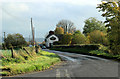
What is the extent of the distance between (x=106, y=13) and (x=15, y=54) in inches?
630

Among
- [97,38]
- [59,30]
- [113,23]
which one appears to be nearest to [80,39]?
[97,38]

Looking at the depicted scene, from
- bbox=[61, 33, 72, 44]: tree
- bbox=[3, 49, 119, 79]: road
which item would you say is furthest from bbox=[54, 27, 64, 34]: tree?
bbox=[3, 49, 119, 79]: road

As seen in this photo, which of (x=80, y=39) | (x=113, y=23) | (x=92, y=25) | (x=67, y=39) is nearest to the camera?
(x=113, y=23)

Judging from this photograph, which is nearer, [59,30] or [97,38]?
[97,38]

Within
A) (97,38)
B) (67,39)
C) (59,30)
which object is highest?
(59,30)

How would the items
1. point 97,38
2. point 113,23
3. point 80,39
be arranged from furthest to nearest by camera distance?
1. point 97,38
2. point 80,39
3. point 113,23

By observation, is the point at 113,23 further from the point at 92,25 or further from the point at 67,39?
the point at 92,25

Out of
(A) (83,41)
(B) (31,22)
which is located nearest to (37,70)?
(B) (31,22)

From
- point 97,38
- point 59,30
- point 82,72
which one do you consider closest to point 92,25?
point 59,30

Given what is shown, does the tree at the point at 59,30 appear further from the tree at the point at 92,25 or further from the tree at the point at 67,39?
the tree at the point at 67,39

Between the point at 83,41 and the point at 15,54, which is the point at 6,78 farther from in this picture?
the point at 83,41

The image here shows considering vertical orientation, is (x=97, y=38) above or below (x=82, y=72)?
above

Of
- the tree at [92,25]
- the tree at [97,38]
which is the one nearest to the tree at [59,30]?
the tree at [92,25]

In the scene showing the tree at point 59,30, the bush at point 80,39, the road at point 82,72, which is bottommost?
the road at point 82,72
